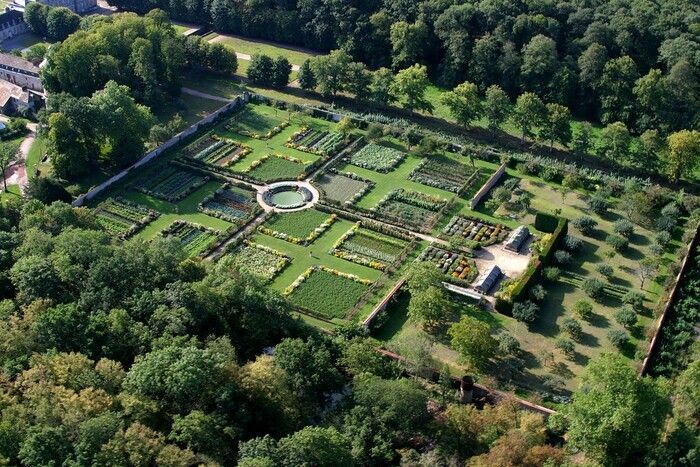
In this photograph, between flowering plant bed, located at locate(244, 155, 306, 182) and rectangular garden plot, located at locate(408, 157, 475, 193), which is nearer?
rectangular garden plot, located at locate(408, 157, 475, 193)

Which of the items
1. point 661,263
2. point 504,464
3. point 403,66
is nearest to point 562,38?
point 403,66

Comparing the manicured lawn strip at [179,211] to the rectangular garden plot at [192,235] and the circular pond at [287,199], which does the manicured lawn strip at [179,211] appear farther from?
the circular pond at [287,199]

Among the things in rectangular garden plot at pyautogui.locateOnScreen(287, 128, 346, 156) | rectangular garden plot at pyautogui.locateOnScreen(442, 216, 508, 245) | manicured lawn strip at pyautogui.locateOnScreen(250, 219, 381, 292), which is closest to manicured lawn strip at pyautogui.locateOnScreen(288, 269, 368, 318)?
manicured lawn strip at pyautogui.locateOnScreen(250, 219, 381, 292)

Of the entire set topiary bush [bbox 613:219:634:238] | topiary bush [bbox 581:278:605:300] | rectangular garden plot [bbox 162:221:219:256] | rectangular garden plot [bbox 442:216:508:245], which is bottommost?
rectangular garden plot [bbox 162:221:219:256]

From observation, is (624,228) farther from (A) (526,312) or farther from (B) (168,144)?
(B) (168,144)

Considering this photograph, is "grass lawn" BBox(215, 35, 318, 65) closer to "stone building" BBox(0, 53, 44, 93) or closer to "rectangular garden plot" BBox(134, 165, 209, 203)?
"stone building" BBox(0, 53, 44, 93)

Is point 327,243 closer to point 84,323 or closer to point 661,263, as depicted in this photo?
point 84,323

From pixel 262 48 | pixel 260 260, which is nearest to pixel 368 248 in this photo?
pixel 260 260
